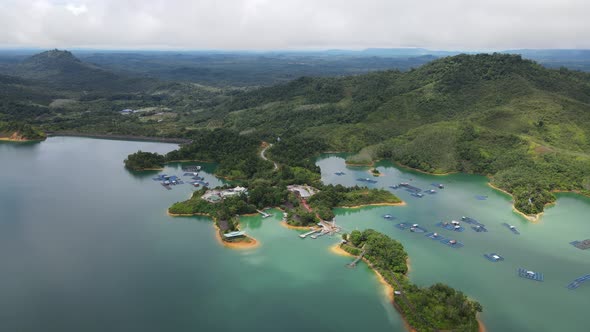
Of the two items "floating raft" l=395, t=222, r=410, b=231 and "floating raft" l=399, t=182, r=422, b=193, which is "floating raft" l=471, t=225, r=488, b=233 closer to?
"floating raft" l=395, t=222, r=410, b=231

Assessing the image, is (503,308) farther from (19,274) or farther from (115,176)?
(115,176)

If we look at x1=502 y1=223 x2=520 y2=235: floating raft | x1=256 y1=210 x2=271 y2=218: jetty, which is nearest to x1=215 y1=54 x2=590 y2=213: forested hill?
x1=502 y1=223 x2=520 y2=235: floating raft

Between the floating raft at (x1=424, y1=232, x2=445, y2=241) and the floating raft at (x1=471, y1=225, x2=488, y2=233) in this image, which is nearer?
the floating raft at (x1=424, y1=232, x2=445, y2=241)

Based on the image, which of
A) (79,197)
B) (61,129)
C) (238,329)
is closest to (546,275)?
(238,329)

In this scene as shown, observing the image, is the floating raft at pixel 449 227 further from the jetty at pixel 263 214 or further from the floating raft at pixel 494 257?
the jetty at pixel 263 214

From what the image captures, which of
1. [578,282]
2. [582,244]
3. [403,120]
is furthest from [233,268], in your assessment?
[403,120]
